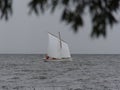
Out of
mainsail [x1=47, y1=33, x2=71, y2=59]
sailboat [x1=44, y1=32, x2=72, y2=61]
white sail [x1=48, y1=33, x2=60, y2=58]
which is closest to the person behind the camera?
mainsail [x1=47, y1=33, x2=71, y2=59]

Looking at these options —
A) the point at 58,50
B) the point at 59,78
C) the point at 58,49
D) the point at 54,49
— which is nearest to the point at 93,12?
the point at 59,78

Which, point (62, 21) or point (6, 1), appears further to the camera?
point (6, 1)

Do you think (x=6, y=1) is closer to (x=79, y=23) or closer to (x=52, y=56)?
(x=79, y=23)

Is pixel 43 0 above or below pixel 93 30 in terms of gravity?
above

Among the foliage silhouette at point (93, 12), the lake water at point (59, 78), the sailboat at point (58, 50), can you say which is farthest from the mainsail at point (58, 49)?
the foliage silhouette at point (93, 12)

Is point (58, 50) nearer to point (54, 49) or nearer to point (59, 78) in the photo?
point (54, 49)

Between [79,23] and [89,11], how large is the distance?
152mm

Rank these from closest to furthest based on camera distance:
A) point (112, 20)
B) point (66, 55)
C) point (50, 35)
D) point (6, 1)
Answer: point (112, 20) → point (6, 1) → point (66, 55) → point (50, 35)

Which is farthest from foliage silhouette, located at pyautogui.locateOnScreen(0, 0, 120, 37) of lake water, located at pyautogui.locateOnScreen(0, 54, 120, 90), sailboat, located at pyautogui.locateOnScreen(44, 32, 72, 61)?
sailboat, located at pyautogui.locateOnScreen(44, 32, 72, 61)

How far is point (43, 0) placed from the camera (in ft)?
15.6

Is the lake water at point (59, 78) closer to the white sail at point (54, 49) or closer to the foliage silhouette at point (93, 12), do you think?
the white sail at point (54, 49)

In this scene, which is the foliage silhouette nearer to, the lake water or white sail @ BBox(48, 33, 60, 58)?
the lake water

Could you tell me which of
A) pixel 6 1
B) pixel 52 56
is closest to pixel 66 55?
pixel 52 56

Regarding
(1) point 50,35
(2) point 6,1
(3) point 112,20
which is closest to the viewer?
(3) point 112,20
